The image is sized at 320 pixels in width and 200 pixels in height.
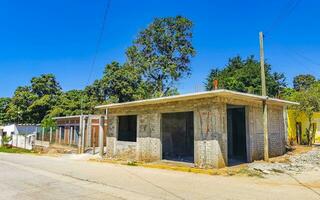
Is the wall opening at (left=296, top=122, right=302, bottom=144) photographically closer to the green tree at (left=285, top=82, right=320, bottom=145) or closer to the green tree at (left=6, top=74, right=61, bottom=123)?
the green tree at (left=285, top=82, right=320, bottom=145)

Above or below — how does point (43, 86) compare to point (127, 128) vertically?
above

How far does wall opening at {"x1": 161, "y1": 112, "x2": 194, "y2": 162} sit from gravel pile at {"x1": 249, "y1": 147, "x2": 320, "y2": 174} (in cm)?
546

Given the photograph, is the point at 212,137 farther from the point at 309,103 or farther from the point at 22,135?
the point at 22,135

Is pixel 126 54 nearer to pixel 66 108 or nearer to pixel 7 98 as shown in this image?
pixel 66 108

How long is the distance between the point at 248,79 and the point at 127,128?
21.7 meters

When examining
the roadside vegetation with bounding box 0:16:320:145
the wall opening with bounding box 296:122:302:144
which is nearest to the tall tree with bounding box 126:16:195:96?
the roadside vegetation with bounding box 0:16:320:145

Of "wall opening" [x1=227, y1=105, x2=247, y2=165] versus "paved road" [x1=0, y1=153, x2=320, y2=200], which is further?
"wall opening" [x1=227, y1=105, x2=247, y2=165]

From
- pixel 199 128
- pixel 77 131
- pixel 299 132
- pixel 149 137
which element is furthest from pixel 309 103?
pixel 77 131

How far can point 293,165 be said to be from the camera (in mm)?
12773

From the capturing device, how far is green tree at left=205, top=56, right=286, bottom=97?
35.2 m

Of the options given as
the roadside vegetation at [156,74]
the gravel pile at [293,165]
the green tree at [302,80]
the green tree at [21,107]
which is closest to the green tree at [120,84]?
the roadside vegetation at [156,74]

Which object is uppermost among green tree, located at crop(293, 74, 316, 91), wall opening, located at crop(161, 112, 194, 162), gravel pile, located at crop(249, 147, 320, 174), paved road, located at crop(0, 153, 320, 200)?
green tree, located at crop(293, 74, 316, 91)

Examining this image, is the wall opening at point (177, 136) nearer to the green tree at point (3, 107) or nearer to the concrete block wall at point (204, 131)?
the concrete block wall at point (204, 131)

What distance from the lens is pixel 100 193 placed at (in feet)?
25.9
